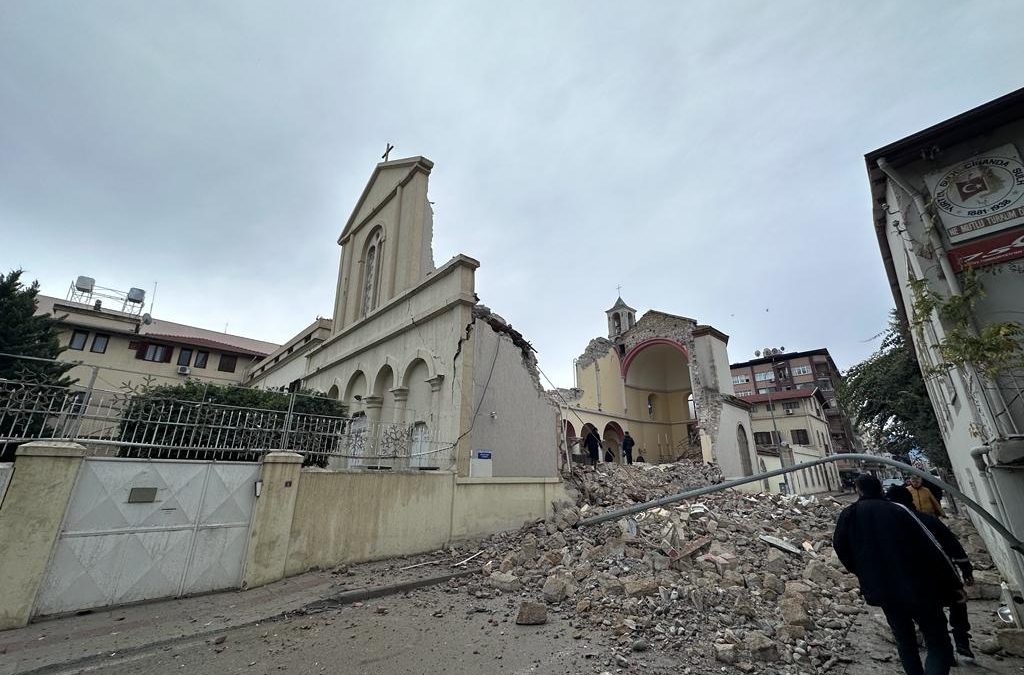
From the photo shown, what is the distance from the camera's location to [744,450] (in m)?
20.4

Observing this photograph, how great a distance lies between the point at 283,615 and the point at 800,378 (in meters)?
56.7

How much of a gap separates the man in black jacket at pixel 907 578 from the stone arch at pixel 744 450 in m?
18.3

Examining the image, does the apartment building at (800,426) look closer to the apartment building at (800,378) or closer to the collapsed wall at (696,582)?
the apartment building at (800,378)

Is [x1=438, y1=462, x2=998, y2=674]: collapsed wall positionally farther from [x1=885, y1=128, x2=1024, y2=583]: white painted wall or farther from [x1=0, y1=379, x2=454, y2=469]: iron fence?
[x1=0, y1=379, x2=454, y2=469]: iron fence

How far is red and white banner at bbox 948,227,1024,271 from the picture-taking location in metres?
4.90

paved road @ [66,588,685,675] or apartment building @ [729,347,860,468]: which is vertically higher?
apartment building @ [729,347,860,468]

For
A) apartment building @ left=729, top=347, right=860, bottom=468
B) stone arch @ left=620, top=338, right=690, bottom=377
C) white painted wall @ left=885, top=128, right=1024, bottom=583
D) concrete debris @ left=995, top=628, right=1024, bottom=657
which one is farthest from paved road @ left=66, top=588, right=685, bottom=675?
apartment building @ left=729, top=347, right=860, bottom=468

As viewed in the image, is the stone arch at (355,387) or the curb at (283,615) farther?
the stone arch at (355,387)

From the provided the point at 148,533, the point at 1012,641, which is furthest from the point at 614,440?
the point at 148,533

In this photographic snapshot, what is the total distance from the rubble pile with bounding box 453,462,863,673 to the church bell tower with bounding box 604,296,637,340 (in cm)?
2616

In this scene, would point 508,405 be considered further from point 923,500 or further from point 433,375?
point 923,500

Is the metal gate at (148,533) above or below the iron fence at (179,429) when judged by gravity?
below

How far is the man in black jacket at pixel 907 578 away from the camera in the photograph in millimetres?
3166

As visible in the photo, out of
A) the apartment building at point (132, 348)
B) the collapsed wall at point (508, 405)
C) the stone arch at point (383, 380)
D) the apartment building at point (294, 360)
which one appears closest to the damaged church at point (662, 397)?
the collapsed wall at point (508, 405)
